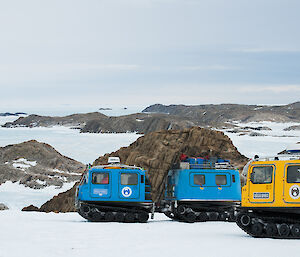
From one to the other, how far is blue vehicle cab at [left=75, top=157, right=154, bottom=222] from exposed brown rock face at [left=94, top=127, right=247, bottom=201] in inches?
795

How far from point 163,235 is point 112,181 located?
225 inches

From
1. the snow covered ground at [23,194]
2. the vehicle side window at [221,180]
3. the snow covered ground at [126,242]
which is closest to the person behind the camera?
the snow covered ground at [126,242]

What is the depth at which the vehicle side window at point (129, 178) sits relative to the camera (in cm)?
2136

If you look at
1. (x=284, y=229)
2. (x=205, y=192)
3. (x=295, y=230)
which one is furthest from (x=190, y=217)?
(x=295, y=230)

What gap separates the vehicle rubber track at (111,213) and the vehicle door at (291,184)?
288 inches

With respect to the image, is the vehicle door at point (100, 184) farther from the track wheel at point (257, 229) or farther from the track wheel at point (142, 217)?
the track wheel at point (257, 229)

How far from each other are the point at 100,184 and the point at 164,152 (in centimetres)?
2284

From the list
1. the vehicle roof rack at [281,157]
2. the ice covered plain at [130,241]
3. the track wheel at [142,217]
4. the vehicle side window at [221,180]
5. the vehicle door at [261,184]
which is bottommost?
the track wheel at [142,217]

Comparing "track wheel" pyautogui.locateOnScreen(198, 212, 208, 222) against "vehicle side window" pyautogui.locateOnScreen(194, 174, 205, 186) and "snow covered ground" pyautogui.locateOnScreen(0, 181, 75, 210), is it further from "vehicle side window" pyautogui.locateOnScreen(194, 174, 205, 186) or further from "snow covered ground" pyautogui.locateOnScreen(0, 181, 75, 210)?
"snow covered ground" pyautogui.locateOnScreen(0, 181, 75, 210)

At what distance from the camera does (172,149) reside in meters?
44.1

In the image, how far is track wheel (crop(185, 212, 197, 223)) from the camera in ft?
72.7

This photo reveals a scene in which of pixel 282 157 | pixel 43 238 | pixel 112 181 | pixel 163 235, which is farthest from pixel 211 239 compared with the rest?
pixel 112 181

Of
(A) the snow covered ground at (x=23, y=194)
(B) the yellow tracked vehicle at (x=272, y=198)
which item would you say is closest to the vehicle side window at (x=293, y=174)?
(B) the yellow tracked vehicle at (x=272, y=198)

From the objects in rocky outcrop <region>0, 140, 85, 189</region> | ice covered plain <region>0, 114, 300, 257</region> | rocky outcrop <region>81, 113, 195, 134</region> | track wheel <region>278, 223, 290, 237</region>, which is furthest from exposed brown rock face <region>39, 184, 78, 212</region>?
rocky outcrop <region>81, 113, 195, 134</region>
